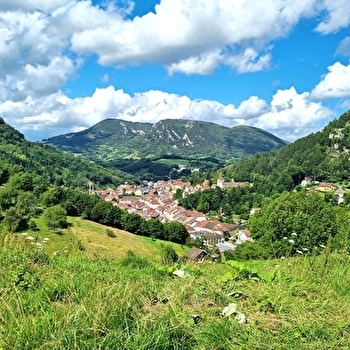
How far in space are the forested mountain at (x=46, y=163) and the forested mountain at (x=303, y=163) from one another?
7181 cm

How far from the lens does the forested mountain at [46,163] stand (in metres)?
145

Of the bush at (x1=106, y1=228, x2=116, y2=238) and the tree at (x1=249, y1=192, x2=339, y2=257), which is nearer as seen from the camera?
the tree at (x1=249, y1=192, x2=339, y2=257)

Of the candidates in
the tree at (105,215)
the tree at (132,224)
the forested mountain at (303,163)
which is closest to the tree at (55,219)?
the tree at (105,215)

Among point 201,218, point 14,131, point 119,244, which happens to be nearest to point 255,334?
point 119,244

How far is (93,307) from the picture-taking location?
3.85 m

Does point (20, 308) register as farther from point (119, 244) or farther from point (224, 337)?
point (119, 244)

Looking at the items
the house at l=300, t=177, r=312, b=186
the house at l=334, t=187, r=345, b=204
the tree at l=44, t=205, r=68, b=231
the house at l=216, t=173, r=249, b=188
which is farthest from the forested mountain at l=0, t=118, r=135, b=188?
the house at l=334, t=187, r=345, b=204

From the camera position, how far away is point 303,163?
133 metres

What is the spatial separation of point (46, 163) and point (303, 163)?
119m

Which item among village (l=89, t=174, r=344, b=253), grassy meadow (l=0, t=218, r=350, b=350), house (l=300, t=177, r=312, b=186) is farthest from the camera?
house (l=300, t=177, r=312, b=186)

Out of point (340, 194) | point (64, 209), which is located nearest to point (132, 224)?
point (64, 209)

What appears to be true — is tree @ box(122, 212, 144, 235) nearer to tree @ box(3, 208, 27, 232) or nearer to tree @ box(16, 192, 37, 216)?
tree @ box(16, 192, 37, 216)

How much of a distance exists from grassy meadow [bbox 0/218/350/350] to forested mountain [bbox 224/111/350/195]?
113950mm

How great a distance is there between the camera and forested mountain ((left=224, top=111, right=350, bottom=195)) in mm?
122175
